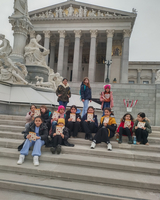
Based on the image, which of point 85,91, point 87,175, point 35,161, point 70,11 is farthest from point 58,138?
point 70,11

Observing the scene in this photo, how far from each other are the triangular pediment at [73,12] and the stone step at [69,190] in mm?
35617

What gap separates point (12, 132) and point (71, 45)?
4100 cm

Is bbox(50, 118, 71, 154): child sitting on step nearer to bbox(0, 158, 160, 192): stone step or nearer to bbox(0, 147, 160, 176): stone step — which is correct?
bbox(0, 147, 160, 176): stone step

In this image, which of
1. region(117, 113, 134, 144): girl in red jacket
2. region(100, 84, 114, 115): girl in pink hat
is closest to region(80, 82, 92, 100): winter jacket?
region(100, 84, 114, 115): girl in pink hat

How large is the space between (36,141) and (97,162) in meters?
1.60

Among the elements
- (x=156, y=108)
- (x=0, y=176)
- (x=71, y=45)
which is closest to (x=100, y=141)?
(x=0, y=176)

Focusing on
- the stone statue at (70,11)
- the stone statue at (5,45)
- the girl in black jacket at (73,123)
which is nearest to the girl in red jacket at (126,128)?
the girl in black jacket at (73,123)

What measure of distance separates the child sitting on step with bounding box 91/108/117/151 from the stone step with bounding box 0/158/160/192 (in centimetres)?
108

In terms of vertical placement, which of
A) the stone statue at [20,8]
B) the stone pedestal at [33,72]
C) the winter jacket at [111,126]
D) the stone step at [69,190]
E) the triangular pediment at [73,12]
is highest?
the triangular pediment at [73,12]

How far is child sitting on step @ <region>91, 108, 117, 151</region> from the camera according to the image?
515cm

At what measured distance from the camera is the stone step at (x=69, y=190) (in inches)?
127

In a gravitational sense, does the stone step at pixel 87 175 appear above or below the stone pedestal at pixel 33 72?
below

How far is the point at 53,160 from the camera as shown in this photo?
14.2 feet

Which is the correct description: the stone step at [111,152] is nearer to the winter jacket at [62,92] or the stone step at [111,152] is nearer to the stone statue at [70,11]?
the winter jacket at [62,92]
